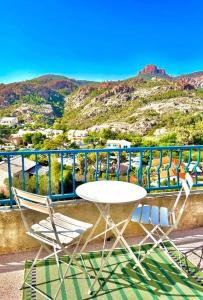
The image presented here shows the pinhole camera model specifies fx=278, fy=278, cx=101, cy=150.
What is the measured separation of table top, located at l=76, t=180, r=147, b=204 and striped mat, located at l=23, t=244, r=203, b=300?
34.7 inches

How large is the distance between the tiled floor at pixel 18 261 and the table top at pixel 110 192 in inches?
40.4

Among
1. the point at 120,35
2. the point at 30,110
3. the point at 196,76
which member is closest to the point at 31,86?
the point at 30,110

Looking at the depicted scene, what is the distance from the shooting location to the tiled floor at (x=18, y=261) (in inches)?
105

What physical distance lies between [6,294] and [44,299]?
39 cm

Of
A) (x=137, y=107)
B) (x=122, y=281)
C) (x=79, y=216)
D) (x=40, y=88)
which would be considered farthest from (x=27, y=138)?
(x=122, y=281)

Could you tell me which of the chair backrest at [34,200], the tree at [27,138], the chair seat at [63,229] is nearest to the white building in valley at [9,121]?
the tree at [27,138]

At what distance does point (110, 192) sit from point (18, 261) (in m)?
1.42

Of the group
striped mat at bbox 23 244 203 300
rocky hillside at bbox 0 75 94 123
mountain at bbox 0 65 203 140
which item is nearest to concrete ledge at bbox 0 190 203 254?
striped mat at bbox 23 244 203 300

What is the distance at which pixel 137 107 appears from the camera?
8750 cm

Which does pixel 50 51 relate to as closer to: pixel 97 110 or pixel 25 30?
pixel 25 30

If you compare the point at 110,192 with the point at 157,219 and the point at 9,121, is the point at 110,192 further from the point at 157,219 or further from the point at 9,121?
the point at 9,121

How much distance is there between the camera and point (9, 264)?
315 cm

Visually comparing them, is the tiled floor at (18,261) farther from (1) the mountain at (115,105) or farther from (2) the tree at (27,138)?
(2) the tree at (27,138)

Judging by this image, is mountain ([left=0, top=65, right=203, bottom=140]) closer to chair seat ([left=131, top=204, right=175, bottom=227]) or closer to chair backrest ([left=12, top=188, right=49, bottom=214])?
chair seat ([left=131, top=204, right=175, bottom=227])
